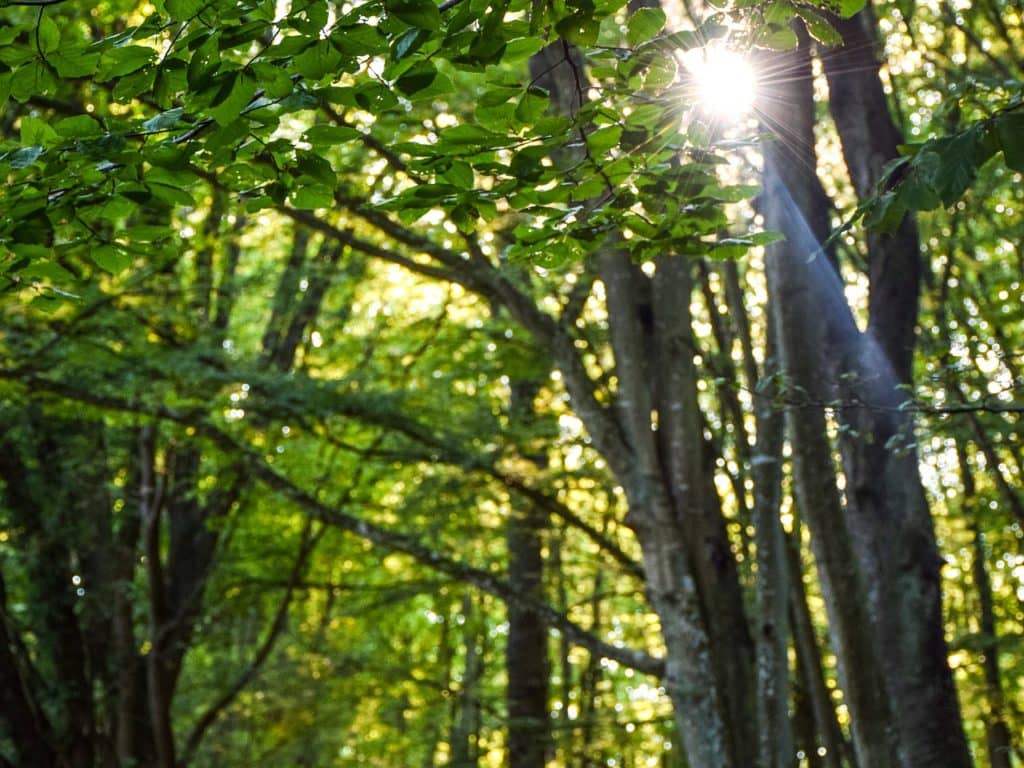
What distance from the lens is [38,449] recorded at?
32.7 feet

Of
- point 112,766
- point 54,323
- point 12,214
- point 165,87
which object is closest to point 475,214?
point 165,87

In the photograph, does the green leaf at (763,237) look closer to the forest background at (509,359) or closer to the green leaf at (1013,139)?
the forest background at (509,359)

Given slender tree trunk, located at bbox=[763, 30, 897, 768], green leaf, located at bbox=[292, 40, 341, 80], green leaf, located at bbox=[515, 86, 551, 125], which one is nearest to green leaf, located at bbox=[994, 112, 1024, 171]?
green leaf, located at bbox=[515, 86, 551, 125]

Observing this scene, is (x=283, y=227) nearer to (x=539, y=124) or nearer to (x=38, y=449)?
(x=38, y=449)

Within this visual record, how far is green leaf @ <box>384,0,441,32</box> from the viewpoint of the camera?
160 cm

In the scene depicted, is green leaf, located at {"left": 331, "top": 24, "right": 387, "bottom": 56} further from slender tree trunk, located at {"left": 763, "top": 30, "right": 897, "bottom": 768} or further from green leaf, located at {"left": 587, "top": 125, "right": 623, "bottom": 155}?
slender tree trunk, located at {"left": 763, "top": 30, "right": 897, "bottom": 768}

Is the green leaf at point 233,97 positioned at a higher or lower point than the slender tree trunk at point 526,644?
lower

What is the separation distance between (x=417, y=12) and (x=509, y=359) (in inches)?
244

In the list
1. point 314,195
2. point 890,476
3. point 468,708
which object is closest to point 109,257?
point 314,195

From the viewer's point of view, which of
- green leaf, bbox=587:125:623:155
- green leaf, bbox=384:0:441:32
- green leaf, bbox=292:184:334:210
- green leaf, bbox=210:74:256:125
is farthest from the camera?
green leaf, bbox=292:184:334:210

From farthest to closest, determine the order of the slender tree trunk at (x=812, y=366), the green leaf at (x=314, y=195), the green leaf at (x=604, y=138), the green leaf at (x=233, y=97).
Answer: the slender tree trunk at (x=812, y=366) < the green leaf at (x=314, y=195) < the green leaf at (x=604, y=138) < the green leaf at (x=233, y=97)

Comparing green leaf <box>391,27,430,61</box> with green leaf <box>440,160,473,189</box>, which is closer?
green leaf <box>391,27,430,61</box>

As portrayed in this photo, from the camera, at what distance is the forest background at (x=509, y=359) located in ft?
6.41

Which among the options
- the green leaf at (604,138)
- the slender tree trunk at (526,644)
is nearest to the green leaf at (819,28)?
the green leaf at (604,138)
